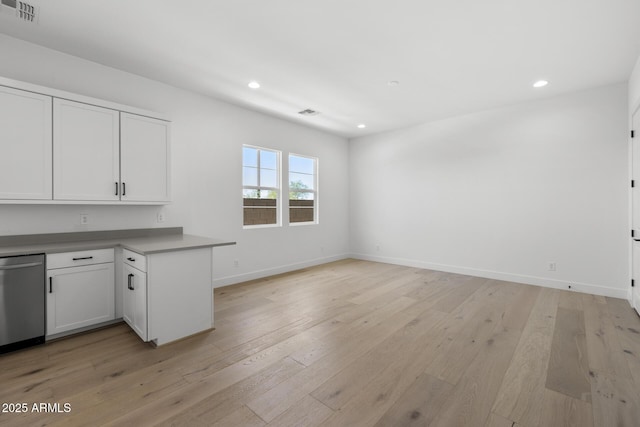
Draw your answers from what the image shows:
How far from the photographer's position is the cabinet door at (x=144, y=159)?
313cm

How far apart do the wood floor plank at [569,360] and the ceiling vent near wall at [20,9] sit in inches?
190

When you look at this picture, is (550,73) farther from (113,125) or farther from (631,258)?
(113,125)

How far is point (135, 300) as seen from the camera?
264 cm

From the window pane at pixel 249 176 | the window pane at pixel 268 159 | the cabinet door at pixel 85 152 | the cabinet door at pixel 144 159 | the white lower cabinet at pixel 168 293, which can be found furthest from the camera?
the window pane at pixel 268 159

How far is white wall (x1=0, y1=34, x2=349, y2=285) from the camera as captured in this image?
9.53ft

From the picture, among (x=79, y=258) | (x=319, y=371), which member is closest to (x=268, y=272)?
(x=79, y=258)

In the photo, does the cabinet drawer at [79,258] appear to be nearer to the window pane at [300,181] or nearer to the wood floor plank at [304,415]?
the wood floor plank at [304,415]

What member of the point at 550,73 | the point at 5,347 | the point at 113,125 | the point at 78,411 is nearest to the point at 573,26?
the point at 550,73

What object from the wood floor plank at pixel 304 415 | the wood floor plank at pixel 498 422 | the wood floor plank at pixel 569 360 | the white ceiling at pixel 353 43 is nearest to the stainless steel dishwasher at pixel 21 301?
the white ceiling at pixel 353 43

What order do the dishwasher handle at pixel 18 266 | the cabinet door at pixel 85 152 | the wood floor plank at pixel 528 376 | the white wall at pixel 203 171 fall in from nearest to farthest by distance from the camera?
1. the wood floor plank at pixel 528 376
2. the dishwasher handle at pixel 18 266
3. the cabinet door at pixel 85 152
4. the white wall at pixel 203 171

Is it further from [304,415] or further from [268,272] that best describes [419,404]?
[268,272]

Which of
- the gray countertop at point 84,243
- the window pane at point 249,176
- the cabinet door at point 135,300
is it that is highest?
the window pane at point 249,176

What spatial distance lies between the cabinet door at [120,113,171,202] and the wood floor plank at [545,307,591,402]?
402 cm

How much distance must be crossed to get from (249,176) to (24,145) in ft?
8.74
